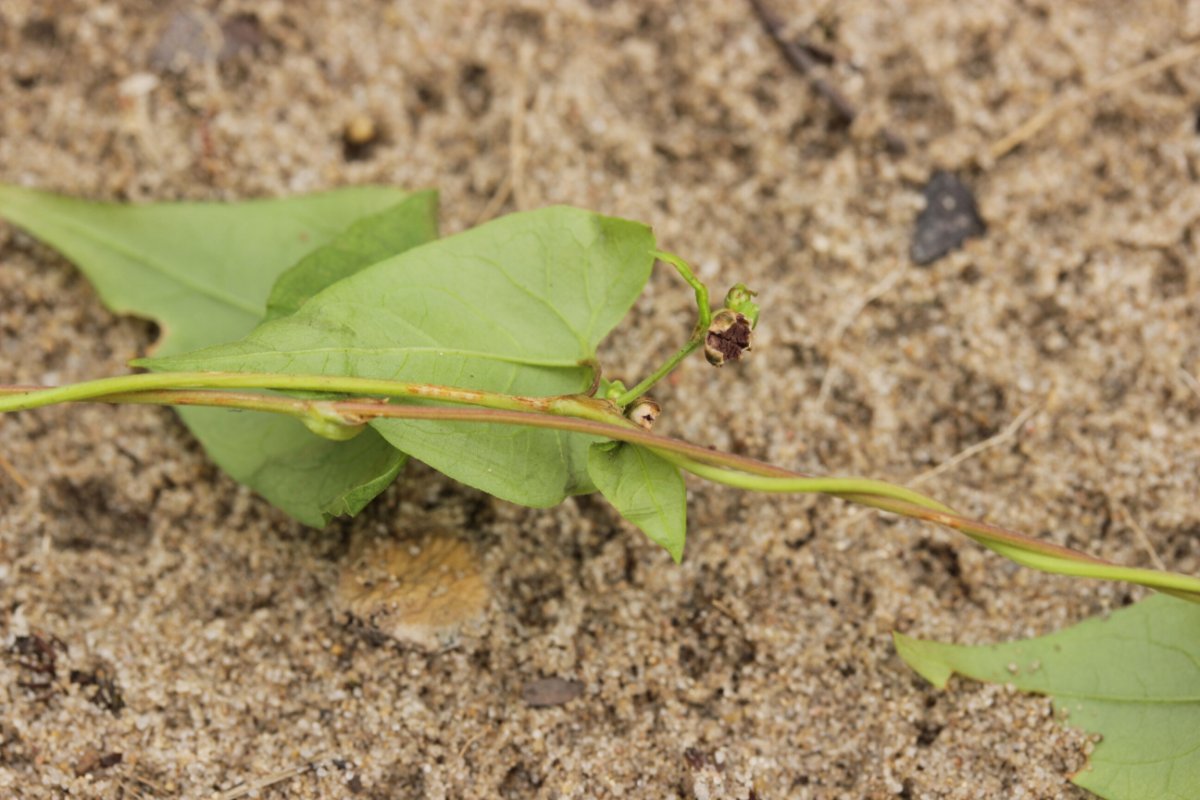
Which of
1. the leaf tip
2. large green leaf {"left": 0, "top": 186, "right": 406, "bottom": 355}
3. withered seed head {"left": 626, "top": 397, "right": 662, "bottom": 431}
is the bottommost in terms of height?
the leaf tip

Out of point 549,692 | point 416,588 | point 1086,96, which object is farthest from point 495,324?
point 1086,96

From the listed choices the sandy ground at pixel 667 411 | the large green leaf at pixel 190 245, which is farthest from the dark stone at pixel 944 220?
the large green leaf at pixel 190 245

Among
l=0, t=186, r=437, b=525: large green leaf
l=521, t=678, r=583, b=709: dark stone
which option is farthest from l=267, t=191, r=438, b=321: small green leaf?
l=521, t=678, r=583, b=709: dark stone

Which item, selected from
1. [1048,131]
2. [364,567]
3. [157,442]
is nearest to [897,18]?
[1048,131]

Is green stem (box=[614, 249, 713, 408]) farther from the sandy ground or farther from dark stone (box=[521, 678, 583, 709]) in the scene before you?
dark stone (box=[521, 678, 583, 709])

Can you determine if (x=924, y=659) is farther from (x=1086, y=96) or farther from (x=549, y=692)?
(x=1086, y=96)

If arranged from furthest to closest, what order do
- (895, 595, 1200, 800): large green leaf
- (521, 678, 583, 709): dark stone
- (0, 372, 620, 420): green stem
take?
(521, 678, 583, 709): dark stone
(895, 595, 1200, 800): large green leaf
(0, 372, 620, 420): green stem
